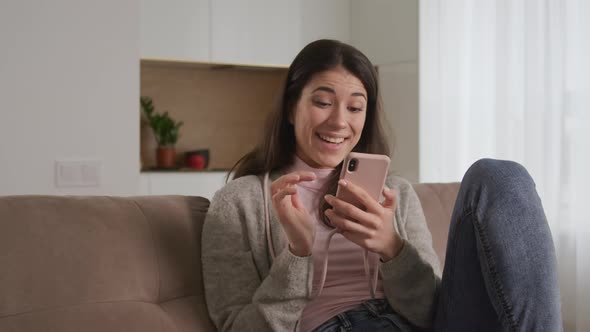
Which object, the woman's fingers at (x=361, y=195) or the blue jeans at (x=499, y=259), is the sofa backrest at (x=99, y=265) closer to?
the woman's fingers at (x=361, y=195)

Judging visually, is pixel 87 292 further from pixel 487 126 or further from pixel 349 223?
pixel 487 126

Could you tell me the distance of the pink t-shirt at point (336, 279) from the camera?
5.10 ft

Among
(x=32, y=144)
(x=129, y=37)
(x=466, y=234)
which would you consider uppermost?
(x=129, y=37)

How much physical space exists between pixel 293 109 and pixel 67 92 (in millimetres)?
1423

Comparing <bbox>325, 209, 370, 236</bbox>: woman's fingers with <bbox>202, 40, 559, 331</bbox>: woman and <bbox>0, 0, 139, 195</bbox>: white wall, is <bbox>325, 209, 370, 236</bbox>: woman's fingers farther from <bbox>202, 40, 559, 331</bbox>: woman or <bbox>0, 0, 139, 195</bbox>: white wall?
<bbox>0, 0, 139, 195</bbox>: white wall

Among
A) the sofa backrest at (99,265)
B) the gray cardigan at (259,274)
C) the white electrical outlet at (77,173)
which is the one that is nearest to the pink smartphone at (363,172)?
the gray cardigan at (259,274)

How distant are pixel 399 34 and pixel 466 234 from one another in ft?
9.37

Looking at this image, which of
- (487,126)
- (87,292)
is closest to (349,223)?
(87,292)

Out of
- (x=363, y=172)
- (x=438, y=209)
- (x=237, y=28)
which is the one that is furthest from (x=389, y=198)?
(x=237, y=28)

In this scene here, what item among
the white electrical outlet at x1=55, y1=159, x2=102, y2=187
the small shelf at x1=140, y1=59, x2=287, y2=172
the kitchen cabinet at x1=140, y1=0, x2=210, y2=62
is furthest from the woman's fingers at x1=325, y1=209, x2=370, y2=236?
the small shelf at x1=140, y1=59, x2=287, y2=172

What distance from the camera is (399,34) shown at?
13.4ft

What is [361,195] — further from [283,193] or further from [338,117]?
[338,117]

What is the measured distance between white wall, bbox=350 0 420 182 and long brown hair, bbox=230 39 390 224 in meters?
2.12

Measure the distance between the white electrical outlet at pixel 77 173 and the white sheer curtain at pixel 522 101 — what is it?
176 centimetres
